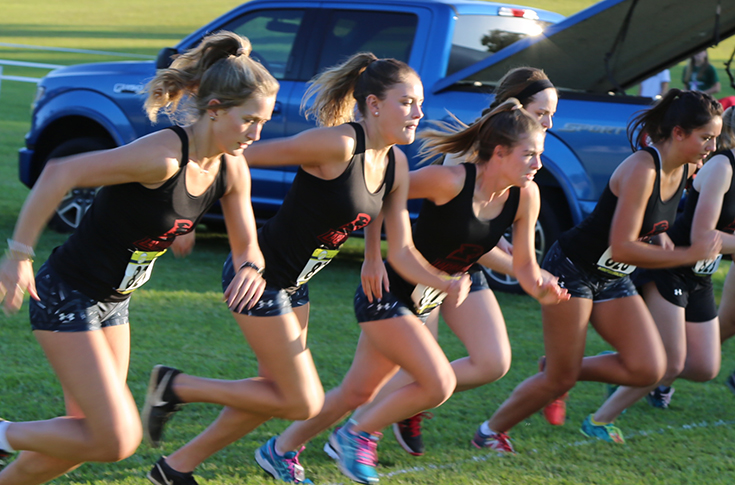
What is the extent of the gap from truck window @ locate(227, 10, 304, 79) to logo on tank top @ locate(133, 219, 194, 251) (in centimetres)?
467

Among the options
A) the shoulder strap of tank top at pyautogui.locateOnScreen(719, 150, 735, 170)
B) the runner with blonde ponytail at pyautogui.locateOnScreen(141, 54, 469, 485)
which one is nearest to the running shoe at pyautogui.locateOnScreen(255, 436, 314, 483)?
the runner with blonde ponytail at pyautogui.locateOnScreen(141, 54, 469, 485)

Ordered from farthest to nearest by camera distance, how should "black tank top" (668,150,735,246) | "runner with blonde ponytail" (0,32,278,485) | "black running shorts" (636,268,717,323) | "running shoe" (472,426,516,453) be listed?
"black running shorts" (636,268,717,323) < "black tank top" (668,150,735,246) < "running shoe" (472,426,516,453) < "runner with blonde ponytail" (0,32,278,485)

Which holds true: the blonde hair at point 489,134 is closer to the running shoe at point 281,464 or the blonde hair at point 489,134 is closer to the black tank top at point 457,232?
the black tank top at point 457,232

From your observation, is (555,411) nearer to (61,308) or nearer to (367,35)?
(61,308)

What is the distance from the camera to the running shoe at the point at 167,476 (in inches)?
143

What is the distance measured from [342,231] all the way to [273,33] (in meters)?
4.60

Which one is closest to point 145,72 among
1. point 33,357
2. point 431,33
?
point 431,33

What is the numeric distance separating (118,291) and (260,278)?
1.72 feet

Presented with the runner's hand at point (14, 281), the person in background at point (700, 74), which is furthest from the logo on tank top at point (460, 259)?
the person in background at point (700, 74)

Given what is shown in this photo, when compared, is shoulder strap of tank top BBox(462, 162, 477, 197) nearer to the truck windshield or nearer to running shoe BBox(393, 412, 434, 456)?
running shoe BBox(393, 412, 434, 456)

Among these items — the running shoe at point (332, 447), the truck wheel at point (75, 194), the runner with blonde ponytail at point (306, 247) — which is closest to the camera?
the runner with blonde ponytail at point (306, 247)

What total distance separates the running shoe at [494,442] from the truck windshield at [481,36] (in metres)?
3.67

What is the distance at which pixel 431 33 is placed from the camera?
24.0 feet

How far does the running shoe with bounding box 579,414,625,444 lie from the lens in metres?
4.59
